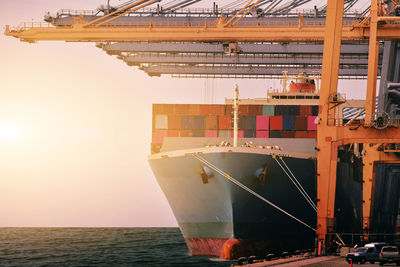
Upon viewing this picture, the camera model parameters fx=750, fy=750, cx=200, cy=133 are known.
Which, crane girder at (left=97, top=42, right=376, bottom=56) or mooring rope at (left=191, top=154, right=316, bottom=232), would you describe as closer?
mooring rope at (left=191, top=154, right=316, bottom=232)

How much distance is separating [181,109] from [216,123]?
2.23 metres

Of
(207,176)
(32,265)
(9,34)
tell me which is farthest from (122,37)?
(32,265)

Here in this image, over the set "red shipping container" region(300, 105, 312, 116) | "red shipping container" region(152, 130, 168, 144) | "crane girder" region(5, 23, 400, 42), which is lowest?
"red shipping container" region(152, 130, 168, 144)

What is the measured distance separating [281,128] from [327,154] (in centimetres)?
822

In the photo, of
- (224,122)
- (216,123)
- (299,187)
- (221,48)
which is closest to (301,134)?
(224,122)

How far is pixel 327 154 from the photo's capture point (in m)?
36.4

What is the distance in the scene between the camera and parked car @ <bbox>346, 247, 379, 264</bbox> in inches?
1116

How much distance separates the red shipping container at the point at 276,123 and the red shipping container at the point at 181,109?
4999 mm

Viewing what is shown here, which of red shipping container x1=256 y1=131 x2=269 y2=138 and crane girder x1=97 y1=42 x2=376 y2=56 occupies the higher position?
crane girder x1=97 y1=42 x2=376 y2=56

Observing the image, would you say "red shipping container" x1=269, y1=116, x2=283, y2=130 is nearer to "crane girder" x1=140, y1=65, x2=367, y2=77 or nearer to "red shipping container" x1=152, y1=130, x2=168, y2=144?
"red shipping container" x1=152, y1=130, x2=168, y2=144

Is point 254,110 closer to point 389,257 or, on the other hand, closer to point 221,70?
point 221,70

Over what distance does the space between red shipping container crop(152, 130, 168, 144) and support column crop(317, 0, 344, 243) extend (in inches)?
447

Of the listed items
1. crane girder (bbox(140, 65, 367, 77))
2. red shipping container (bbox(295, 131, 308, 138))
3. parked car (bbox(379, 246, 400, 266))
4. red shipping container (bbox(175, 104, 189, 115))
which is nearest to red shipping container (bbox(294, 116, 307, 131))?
red shipping container (bbox(295, 131, 308, 138))

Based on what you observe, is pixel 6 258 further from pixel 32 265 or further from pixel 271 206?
pixel 271 206
